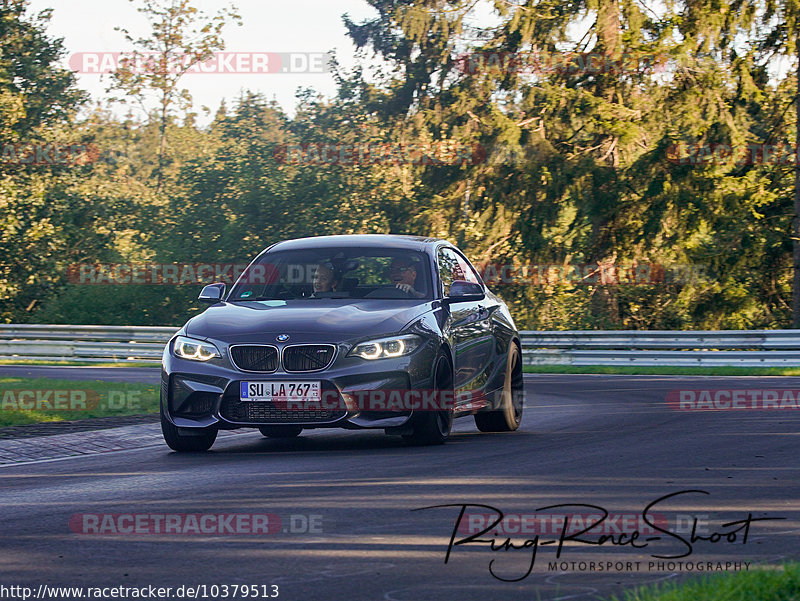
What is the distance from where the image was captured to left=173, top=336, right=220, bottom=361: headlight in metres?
9.73

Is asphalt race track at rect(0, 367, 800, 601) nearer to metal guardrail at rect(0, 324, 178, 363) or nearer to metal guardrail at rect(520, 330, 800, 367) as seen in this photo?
metal guardrail at rect(520, 330, 800, 367)

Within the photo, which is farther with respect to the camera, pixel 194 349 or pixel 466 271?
pixel 466 271

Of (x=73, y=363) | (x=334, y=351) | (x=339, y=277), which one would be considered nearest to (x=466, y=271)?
(x=339, y=277)

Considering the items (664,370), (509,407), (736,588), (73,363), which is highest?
(736,588)

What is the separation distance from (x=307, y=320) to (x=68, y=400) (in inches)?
309

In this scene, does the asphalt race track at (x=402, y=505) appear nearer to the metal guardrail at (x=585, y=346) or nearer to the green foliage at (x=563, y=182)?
the metal guardrail at (x=585, y=346)

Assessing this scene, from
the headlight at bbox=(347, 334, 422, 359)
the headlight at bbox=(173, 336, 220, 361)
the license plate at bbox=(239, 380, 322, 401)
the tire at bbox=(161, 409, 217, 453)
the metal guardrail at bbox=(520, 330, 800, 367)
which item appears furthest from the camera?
the metal guardrail at bbox=(520, 330, 800, 367)

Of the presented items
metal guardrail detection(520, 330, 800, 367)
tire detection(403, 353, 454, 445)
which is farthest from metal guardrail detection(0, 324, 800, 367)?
tire detection(403, 353, 454, 445)

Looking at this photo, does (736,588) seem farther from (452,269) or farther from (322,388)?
(452,269)

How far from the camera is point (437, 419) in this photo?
394 inches

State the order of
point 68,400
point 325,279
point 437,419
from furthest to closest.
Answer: point 68,400
point 325,279
point 437,419

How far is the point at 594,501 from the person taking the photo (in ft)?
22.9

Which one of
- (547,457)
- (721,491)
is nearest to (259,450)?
(547,457)

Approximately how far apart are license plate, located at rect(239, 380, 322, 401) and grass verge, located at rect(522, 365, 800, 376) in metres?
15.3
